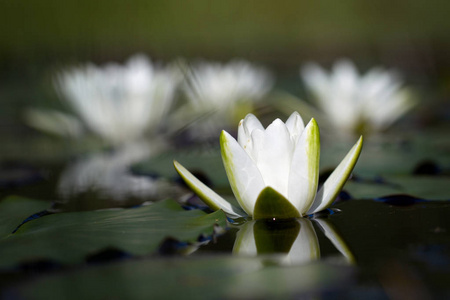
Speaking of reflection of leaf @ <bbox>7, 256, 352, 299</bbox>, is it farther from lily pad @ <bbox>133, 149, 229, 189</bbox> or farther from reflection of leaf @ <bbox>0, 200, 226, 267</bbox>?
lily pad @ <bbox>133, 149, 229, 189</bbox>

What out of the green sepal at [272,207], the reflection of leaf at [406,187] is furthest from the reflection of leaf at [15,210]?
the reflection of leaf at [406,187]

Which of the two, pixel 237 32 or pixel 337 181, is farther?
pixel 237 32

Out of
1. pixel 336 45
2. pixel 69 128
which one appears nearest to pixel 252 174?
pixel 69 128

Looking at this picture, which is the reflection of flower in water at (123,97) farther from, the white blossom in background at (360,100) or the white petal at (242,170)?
the white petal at (242,170)

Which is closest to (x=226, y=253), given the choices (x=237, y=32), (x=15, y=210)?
(x=15, y=210)

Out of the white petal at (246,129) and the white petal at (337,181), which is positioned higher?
the white petal at (246,129)

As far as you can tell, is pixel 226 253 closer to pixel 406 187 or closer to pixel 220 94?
pixel 406 187

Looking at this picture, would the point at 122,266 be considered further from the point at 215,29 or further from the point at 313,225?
the point at 215,29
